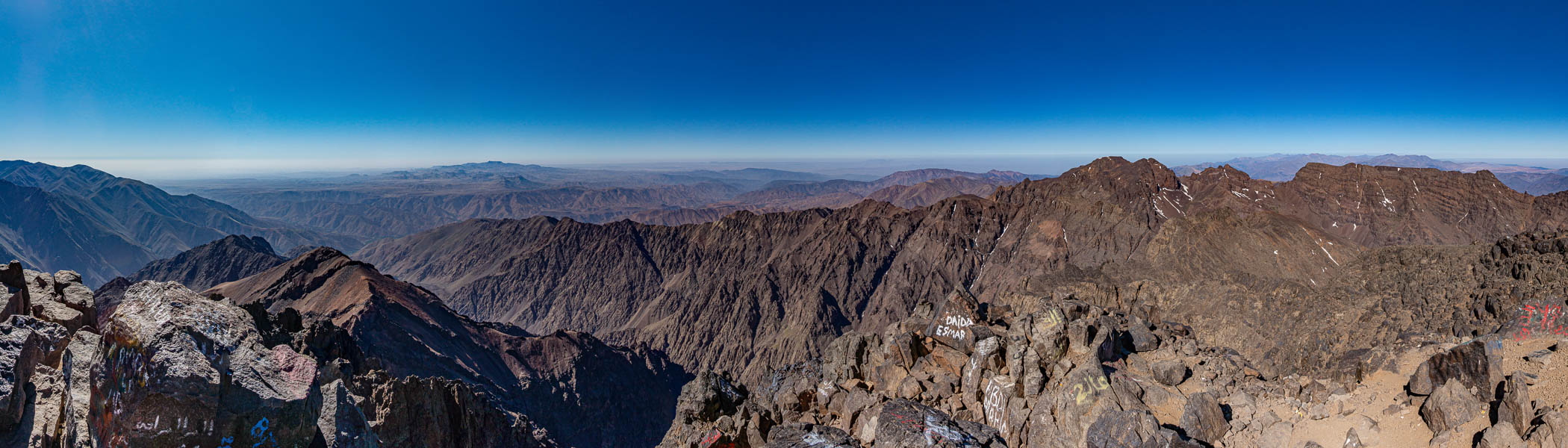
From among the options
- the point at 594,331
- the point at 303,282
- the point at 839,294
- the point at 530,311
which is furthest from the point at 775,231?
the point at 303,282

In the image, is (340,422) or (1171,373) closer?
(340,422)

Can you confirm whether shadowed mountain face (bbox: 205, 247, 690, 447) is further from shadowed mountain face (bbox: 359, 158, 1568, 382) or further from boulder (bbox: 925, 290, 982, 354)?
boulder (bbox: 925, 290, 982, 354)

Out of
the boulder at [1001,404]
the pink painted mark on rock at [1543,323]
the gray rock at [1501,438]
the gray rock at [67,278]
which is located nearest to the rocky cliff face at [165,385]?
the gray rock at [67,278]

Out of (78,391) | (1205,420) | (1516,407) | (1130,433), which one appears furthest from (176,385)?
(1516,407)

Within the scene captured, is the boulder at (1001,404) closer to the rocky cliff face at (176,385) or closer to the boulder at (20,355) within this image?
the rocky cliff face at (176,385)

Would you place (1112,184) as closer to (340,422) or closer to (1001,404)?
(1001,404)

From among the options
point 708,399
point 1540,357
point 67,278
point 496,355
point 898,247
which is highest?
point 67,278

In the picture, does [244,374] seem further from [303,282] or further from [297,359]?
[303,282]
